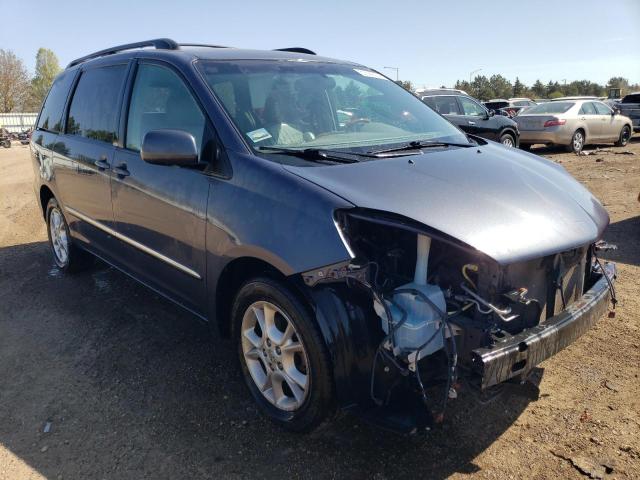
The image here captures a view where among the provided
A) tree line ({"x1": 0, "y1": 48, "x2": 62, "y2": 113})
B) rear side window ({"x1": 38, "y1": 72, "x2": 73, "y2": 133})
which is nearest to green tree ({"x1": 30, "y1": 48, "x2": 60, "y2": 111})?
tree line ({"x1": 0, "y1": 48, "x2": 62, "y2": 113})

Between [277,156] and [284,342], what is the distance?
98 cm

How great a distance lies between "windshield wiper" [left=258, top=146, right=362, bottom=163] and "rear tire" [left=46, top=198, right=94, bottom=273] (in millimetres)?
3068

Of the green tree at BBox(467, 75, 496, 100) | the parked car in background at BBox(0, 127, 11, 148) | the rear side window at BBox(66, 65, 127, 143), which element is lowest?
the parked car in background at BBox(0, 127, 11, 148)

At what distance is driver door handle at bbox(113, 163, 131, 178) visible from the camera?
364 centimetres

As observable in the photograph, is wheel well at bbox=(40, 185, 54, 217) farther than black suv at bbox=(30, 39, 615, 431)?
Yes

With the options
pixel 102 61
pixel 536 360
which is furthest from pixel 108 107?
pixel 536 360

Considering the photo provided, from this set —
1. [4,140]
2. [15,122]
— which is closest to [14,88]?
[15,122]

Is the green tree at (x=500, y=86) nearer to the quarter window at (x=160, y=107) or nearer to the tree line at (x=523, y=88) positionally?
the tree line at (x=523, y=88)

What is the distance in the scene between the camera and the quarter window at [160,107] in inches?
125

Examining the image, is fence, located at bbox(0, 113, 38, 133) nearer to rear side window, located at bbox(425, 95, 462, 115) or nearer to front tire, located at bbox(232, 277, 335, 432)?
rear side window, located at bbox(425, 95, 462, 115)

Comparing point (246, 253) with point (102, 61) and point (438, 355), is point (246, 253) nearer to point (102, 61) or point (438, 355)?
point (438, 355)

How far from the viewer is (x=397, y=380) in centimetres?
237

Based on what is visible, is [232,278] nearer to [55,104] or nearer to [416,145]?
[416,145]

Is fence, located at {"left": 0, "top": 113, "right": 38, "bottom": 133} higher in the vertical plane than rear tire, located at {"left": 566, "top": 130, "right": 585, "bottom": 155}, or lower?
lower
